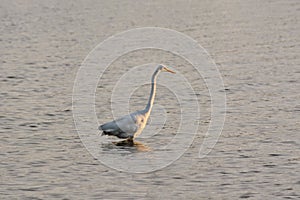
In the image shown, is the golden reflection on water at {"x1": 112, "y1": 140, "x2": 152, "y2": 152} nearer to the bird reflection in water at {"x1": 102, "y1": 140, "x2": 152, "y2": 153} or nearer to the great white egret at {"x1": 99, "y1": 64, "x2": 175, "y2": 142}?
the bird reflection in water at {"x1": 102, "y1": 140, "x2": 152, "y2": 153}

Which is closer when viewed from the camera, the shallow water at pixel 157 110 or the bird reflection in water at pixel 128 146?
the shallow water at pixel 157 110

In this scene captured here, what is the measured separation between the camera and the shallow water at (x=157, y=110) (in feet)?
59.9

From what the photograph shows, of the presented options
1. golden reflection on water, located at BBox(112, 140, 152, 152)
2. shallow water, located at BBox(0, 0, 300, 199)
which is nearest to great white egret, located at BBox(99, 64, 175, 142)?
golden reflection on water, located at BBox(112, 140, 152, 152)

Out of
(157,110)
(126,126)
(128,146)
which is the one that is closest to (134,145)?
(128,146)

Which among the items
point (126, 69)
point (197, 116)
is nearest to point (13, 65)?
point (126, 69)

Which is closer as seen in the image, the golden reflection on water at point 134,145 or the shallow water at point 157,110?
the shallow water at point 157,110

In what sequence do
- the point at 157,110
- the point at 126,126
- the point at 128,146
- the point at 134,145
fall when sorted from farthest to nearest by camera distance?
1. the point at 157,110
2. the point at 134,145
3. the point at 128,146
4. the point at 126,126

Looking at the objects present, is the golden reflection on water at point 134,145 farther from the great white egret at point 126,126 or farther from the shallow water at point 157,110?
the great white egret at point 126,126

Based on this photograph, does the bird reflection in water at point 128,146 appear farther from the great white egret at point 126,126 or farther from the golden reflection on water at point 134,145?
the great white egret at point 126,126

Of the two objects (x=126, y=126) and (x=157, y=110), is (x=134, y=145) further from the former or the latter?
(x=157, y=110)

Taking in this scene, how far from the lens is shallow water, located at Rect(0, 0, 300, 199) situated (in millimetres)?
18266

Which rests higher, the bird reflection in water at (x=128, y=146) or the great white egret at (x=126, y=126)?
the great white egret at (x=126, y=126)

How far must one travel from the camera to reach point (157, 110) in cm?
2623

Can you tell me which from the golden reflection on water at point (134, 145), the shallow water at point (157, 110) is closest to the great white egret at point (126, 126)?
the golden reflection on water at point (134, 145)
